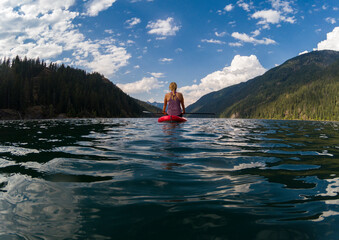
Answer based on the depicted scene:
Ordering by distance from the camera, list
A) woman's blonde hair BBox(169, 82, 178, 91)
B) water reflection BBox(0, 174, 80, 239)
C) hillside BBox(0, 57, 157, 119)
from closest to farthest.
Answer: water reflection BBox(0, 174, 80, 239)
woman's blonde hair BBox(169, 82, 178, 91)
hillside BBox(0, 57, 157, 119)

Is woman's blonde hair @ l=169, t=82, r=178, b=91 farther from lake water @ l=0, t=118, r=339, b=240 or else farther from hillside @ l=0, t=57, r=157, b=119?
hillside @ l=0, t=57, r=157, b=119

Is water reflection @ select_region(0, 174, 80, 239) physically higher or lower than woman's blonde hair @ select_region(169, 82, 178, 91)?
lower

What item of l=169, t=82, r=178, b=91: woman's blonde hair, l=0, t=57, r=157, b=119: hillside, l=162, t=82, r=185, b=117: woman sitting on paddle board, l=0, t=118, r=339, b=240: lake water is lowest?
l=0, t=118, r=339, b=240: lake water

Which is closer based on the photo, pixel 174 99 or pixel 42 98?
pixel 174 99

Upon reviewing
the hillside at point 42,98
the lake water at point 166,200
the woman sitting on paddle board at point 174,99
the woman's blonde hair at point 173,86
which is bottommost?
the lake water at point 166,200

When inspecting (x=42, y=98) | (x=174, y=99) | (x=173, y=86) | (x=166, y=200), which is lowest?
(x=166, y=200)

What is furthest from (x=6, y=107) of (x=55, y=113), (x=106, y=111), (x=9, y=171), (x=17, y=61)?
(x=9, y=171)

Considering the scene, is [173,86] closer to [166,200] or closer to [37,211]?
[166,200]

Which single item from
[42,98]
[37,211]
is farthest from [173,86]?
[42,98]

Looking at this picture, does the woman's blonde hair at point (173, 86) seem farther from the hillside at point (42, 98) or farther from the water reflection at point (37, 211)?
the hillside at point (42, 98)

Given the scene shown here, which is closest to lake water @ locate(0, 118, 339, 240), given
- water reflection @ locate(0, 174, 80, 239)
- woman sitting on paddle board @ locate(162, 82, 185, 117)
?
water reflection @ locate(0, 174, 80, 239)

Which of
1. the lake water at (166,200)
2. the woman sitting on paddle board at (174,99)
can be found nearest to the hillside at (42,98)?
the woman sitting on paddle board at (174,99)

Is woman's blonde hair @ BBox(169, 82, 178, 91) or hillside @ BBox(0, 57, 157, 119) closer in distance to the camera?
woman's blonde hair @ BBox(169, 82, 178, 91)

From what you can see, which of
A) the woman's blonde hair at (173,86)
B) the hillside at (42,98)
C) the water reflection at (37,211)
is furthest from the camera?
the hillside at (42,98)
